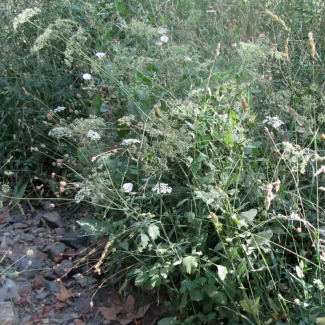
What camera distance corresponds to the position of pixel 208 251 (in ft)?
7.82

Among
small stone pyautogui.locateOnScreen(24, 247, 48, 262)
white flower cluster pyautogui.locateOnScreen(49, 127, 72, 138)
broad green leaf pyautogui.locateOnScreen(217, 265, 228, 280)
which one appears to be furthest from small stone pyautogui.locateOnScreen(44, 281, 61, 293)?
broad green leaf pyautogui.locateOnScreen(217, 265, 228, 280)

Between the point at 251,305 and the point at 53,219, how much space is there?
1.80m

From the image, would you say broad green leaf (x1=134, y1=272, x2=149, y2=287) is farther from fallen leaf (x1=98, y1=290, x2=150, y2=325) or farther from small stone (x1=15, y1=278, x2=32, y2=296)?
small stone (x1=15, y1=278, x2=32, y2=296)

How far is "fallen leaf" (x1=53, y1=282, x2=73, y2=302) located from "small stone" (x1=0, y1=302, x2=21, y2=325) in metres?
0.28

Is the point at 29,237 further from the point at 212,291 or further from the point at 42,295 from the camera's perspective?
the point at 212,291

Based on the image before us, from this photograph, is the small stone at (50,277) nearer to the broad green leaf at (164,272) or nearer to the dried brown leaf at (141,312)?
the dried brown leaf at (141,312)

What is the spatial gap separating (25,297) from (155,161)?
1190 millimetres

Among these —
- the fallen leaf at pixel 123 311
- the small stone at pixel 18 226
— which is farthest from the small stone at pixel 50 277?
the small stone at pixel 18 226

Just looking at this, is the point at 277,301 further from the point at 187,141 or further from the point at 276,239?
the point at 187,141

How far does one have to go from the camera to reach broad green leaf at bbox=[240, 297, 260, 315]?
79.8 inches

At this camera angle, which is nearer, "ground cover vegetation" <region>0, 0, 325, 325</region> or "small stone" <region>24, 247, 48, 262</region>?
"ground cover vegetation" <region>0, 0, 325, 325</region>

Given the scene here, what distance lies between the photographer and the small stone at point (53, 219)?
3412 millimetres

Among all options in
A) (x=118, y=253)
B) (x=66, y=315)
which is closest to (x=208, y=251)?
(x=118, y=253)

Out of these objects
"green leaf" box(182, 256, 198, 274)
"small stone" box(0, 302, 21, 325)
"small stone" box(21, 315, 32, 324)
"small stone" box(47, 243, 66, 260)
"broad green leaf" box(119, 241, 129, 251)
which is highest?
"green leaf" box(182, 256, 198, 274)
